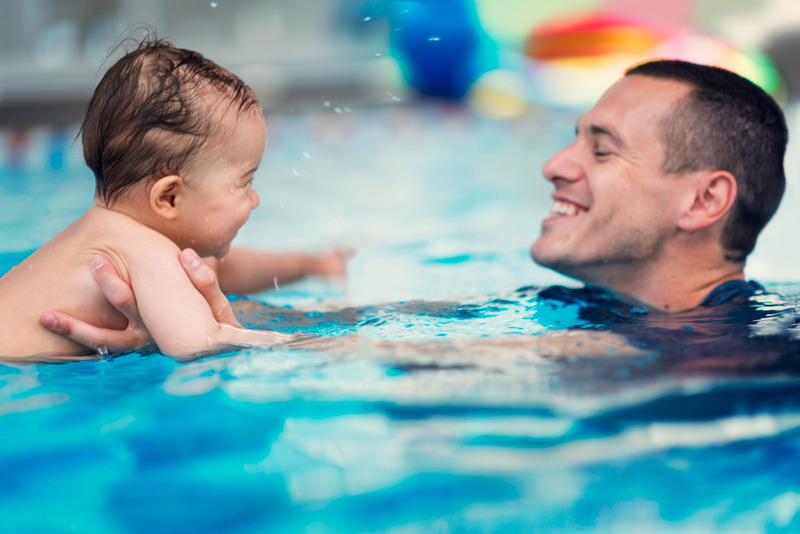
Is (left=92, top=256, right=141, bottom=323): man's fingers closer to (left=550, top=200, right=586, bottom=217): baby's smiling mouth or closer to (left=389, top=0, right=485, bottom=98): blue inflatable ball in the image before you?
(left=550, top=200, right=586, bottom=217): baby's smiling mouth

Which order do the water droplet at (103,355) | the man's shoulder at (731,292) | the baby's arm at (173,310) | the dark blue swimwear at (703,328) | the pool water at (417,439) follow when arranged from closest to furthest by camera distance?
the pool water at (417,439) < the dark blue swimwear at (703,328) < the baby's arm at (173,310) < the water droplet at (103,355) < the man's shoulder at (731,292)

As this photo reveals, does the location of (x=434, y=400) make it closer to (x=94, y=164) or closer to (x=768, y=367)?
(x=768, y=367)

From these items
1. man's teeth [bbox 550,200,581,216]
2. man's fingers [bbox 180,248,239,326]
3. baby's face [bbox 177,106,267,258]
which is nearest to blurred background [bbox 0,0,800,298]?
man's teeth [bbox 550,200,581,216]

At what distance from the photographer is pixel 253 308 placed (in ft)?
7.93

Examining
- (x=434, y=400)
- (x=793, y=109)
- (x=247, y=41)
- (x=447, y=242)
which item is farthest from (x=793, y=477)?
(x=247, y=41)

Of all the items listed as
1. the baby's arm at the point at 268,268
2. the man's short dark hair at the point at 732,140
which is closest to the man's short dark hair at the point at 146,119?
the baby's arm at the point at 268,268

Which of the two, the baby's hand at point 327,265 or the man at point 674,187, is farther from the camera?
the baby's hand at point 327,265

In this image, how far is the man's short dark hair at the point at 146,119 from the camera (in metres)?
1.74

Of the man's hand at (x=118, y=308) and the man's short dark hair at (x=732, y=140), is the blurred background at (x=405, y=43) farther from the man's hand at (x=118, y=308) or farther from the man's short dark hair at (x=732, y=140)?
the man's hand at (x=118, y=308)

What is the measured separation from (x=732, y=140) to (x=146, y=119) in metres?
1.60

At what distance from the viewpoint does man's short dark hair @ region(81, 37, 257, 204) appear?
1.74 metres

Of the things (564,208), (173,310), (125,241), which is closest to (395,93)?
(564,208)

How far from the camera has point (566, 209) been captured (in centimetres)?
243

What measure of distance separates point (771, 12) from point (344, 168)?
6962 mm
